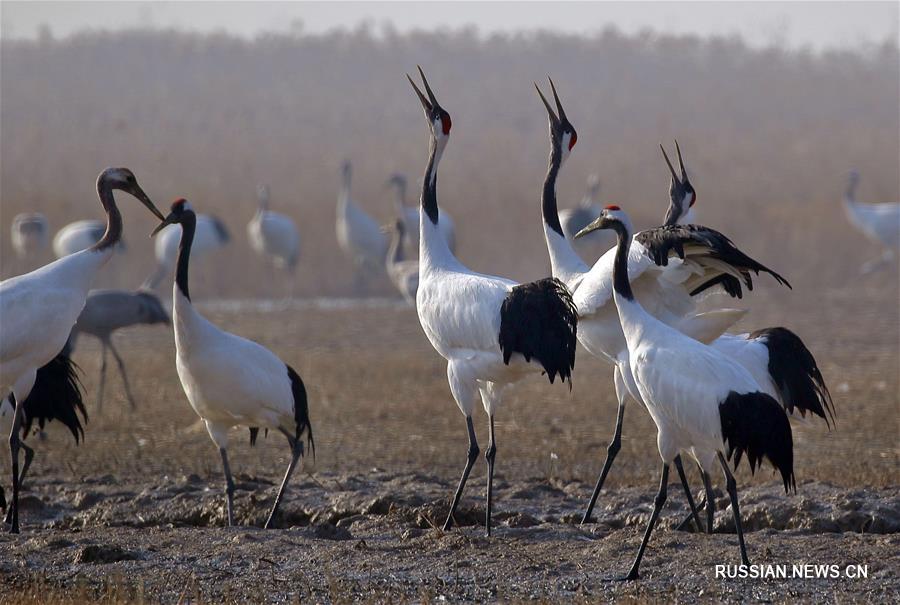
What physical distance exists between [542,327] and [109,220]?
7.80ft

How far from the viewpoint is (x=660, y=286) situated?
6730 mm

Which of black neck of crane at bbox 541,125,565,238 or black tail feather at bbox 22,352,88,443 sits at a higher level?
black neck of crane at bbox 541,125,565,238

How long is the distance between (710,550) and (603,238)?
46.2 ft

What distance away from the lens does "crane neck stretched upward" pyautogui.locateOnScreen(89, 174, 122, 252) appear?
7.02 meters

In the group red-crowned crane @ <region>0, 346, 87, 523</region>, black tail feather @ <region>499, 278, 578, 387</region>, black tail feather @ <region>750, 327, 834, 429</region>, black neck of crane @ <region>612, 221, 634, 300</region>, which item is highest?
black neck of crane @ <region>612, 221, 634, 300</region>

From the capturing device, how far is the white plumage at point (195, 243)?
17.5 meters

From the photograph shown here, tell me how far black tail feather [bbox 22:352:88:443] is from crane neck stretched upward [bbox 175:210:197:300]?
3.17 ft

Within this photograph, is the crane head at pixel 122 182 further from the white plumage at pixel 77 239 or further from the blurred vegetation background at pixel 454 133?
the blurred vegetation background at pixel 454 133

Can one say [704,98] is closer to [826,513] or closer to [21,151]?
[21,151]

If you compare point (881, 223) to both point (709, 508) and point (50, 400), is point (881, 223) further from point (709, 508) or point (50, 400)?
point (50, 400)

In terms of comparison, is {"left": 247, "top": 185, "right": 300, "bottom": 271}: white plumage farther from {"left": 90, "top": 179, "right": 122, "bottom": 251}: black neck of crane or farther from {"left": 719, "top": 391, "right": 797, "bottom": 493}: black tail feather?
{"left": 719, "top": 391, "right": 797, "bottom": 493}: black tail feather

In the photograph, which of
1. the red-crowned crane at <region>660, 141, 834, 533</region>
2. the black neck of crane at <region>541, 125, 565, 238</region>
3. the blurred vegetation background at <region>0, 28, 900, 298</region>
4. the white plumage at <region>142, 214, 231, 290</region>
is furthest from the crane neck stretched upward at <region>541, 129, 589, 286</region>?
the blurred vegetation background at <region>0, 28, 900, 298</region>

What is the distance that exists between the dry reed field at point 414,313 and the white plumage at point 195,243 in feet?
2.43

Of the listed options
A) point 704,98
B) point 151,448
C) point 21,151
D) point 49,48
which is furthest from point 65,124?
point 151,448
